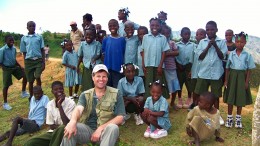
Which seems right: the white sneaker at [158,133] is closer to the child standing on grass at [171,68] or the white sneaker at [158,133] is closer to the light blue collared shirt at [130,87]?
the light blue collared shirt at [130,87]

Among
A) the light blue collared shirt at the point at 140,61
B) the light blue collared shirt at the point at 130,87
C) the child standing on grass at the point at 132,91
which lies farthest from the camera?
the light blue collared shirt at the point at 140,61

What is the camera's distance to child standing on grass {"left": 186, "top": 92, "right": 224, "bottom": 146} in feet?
14.9

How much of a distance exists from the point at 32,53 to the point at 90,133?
3626 millimetres

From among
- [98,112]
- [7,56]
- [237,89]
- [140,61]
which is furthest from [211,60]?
[7,56]

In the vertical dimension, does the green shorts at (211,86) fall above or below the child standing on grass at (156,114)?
above

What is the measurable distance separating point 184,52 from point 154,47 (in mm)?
979

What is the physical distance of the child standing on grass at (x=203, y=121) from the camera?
454cm

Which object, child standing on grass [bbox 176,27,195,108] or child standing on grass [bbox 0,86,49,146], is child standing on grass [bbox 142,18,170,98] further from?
child standing on grass [bbox 0,86,49,146]

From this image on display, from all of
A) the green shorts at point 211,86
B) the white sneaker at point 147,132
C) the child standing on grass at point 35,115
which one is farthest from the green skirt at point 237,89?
the child standing on grass at point 35,115

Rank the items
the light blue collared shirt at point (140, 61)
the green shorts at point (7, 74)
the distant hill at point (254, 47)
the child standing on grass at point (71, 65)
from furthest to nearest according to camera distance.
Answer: the distant hill at point (254, 47) < the green shorts at point (7, 74) < the child standing on grass at point (71, 65) < the light blue collared shirt at point (140, 61)

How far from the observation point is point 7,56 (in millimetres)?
7281

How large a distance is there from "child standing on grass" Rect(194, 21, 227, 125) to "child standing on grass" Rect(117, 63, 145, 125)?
44.2 inches

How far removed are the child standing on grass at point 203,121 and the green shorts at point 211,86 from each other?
0.76 meters

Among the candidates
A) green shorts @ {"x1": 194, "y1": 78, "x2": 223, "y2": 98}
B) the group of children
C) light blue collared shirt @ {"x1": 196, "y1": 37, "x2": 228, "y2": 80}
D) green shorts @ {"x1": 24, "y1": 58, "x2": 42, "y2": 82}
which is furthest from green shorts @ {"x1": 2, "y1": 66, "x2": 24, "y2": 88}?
light blue collared shirt @ {"x1": 196, "y1": 37, "x2": 228, "y2": 80}
